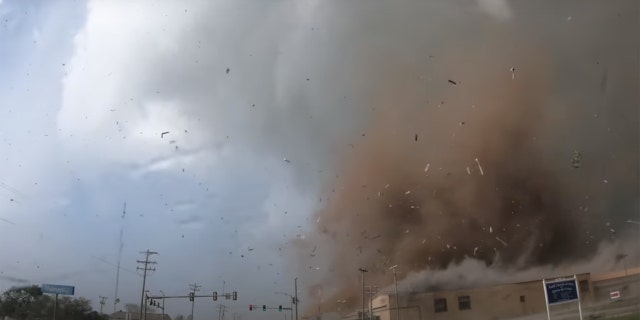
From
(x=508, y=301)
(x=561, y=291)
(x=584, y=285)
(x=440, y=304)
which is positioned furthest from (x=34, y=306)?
(x=561, y=291)

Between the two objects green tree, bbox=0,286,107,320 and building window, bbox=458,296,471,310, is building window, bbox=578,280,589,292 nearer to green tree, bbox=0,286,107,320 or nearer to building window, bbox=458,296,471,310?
building window, bbox=458,296,471,310

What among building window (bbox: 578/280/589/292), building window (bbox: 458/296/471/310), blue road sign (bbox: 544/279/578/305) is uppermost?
building window (bbox: 578/280/589/292)

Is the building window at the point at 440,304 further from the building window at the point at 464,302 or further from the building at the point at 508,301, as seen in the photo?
the building window at the point at 464,302

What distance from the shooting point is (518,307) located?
56469mm

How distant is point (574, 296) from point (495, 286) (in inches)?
1366

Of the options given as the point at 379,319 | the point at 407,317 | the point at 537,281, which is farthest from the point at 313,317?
the point at 537,281

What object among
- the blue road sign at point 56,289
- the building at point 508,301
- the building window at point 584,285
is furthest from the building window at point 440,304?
the blue road sign at point 56,289

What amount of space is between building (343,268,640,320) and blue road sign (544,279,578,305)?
21714 mm

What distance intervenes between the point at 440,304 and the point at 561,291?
4245cm

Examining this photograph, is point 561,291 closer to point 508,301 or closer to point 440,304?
point 508,301

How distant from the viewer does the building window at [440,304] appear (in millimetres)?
61022

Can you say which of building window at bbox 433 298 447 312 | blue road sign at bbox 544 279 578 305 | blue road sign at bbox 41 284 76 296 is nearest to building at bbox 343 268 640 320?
building window at bbox 433 298 447 312

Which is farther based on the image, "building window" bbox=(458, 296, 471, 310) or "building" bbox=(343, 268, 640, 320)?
"building window" bbox=(458, 296, 471, 310)

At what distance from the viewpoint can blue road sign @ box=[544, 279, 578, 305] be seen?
2083 cm
